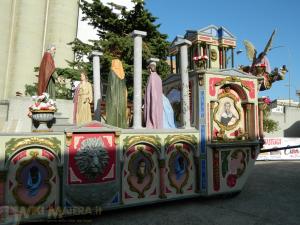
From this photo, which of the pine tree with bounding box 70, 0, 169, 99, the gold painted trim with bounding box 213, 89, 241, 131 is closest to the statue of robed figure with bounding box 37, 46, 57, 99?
the gold painted trim with bounding box 213, 89, 241, 131

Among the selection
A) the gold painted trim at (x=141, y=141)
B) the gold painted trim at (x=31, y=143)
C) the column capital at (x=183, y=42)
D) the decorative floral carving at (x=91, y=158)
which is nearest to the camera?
the gold painted trim at (x=31, y=143)

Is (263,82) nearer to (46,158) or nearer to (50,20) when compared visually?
(46,158)

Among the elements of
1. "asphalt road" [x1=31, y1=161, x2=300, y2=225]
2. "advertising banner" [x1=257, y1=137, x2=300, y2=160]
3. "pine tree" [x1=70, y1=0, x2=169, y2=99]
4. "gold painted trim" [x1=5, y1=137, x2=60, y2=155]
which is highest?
"pine tree" [x1=70, y1=0, x2=169, y2=99]

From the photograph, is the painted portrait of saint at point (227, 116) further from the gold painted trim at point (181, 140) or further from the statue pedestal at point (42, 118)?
the statue pedestal at point (42, 118)

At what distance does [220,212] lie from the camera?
328 inches

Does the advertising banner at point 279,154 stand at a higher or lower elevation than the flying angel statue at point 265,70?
lower

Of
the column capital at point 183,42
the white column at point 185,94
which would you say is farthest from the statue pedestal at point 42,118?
the column capital at point 183,42

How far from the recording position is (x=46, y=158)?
7.30m

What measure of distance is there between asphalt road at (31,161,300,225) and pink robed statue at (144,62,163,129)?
2590 mm

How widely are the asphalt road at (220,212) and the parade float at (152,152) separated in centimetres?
31

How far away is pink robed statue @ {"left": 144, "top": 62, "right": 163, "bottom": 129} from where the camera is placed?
A: 9258 mm

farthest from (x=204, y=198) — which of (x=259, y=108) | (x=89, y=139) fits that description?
(x=89, y=139)

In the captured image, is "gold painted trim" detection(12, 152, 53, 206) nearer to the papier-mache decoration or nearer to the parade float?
the parade float

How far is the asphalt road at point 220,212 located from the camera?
7.46 meters
